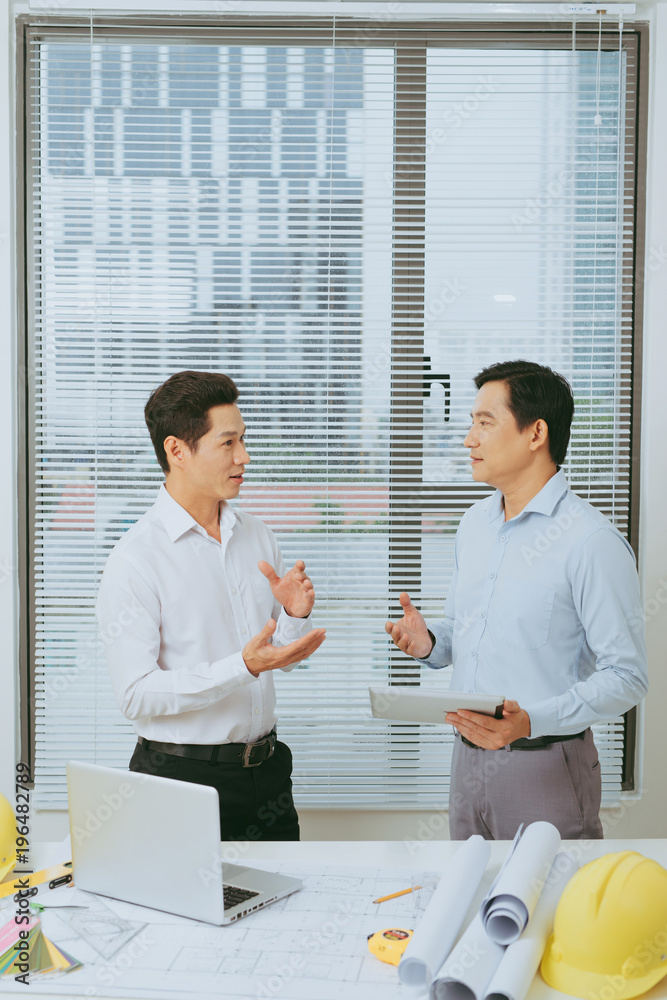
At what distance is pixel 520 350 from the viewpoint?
2.94 metres

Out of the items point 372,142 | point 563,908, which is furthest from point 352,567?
point 563,908

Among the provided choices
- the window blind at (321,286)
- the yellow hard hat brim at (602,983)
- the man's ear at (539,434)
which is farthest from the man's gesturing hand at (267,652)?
the window blind at (321,286)

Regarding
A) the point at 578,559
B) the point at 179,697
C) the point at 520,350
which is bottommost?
the point at 179,697

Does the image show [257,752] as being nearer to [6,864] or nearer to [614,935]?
[6,864]

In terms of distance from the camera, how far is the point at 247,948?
4.45 feet

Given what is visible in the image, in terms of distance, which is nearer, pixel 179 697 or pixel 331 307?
pixel 179 697

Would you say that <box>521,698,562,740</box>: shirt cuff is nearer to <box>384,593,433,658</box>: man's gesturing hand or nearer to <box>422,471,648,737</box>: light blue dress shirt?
<box>422,471,648,737</box>: light blue dress shirt

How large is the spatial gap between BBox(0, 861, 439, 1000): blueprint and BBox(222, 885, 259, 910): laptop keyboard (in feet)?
0.12

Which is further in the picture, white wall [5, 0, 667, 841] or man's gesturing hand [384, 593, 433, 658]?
white wall [5, 0, 667, 841]

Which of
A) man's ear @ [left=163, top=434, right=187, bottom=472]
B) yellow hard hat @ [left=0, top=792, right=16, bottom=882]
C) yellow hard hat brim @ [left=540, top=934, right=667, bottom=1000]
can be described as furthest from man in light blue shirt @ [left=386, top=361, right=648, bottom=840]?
yellow hard hat @ [left=0, top=792, right=16, bottom=882]

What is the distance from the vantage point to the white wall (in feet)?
9.43

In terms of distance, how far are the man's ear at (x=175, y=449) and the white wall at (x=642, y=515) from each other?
101cm

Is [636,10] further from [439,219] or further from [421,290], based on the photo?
[421,290]

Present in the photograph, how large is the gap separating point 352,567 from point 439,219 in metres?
1.26
